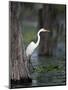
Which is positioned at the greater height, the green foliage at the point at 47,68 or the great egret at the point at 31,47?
the great egret at the point at 31,47

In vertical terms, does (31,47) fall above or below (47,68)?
above

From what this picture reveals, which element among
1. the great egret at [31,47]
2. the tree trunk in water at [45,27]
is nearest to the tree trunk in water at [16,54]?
the great egret at [31,47]

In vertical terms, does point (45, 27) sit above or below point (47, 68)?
above

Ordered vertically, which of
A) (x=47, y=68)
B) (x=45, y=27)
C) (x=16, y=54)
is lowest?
(x=47, y=68)

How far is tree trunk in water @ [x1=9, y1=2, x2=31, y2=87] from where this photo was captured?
223 centimetres

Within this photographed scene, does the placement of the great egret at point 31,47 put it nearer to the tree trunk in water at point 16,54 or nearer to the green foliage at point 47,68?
the tree trunk in water at point 16,54

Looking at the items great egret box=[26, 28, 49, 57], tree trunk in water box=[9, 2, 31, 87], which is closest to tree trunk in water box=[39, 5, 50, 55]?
great egret box=[26, 28, 49, 57]

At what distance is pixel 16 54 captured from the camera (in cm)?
225

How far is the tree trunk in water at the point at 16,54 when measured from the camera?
7.33ft

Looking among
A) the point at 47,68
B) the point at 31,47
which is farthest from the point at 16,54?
the point at 47,68

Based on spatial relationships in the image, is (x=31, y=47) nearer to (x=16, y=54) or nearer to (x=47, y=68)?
(x=16, y=54)

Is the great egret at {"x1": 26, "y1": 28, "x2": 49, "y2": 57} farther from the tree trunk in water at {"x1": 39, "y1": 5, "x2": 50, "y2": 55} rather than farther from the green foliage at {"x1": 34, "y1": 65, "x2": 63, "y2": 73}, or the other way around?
the green foliage at {"x1": 34, "y1": 65, "x2": 63, "y2": 73}

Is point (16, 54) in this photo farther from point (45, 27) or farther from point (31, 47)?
point (45, 27)

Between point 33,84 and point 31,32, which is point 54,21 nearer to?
point 31,32
